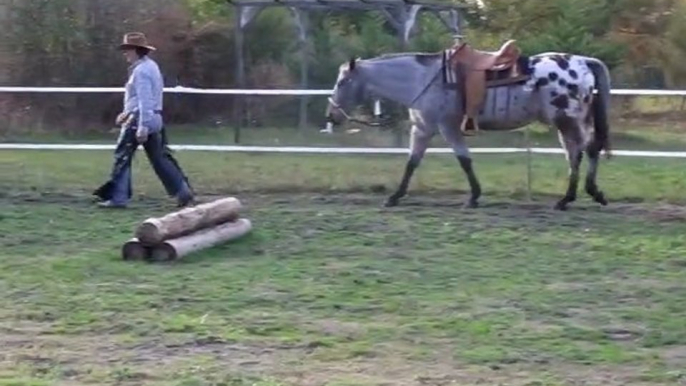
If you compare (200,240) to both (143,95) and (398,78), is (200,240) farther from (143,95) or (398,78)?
(398,78)

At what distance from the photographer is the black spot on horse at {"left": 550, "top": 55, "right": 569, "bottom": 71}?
14.0m

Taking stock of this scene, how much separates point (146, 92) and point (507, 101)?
11.1 ft

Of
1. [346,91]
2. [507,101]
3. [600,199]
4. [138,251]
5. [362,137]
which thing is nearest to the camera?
[138,251]

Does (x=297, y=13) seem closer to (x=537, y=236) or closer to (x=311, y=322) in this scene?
(x=537, y=236)

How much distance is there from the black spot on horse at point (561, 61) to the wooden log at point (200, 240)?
3.63m

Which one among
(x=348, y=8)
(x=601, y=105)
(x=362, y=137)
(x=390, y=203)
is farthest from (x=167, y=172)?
(x=348, y=8)

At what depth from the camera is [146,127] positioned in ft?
44.3

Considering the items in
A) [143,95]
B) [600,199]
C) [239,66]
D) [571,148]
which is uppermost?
[143,95]

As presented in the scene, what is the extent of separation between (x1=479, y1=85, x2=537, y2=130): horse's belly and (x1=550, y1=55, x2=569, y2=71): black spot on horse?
1.26 feet

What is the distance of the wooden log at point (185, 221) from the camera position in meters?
10.6

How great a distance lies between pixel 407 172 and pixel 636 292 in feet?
16.2

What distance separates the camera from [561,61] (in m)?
14.1

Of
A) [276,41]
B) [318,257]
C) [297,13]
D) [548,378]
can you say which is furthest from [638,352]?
[276,41]

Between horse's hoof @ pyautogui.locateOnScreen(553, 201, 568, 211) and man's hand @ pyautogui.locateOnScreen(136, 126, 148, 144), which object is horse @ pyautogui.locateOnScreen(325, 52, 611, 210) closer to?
horse's hoof @ pyautogui.locateOnScreen(553, 201, 568, 211)
